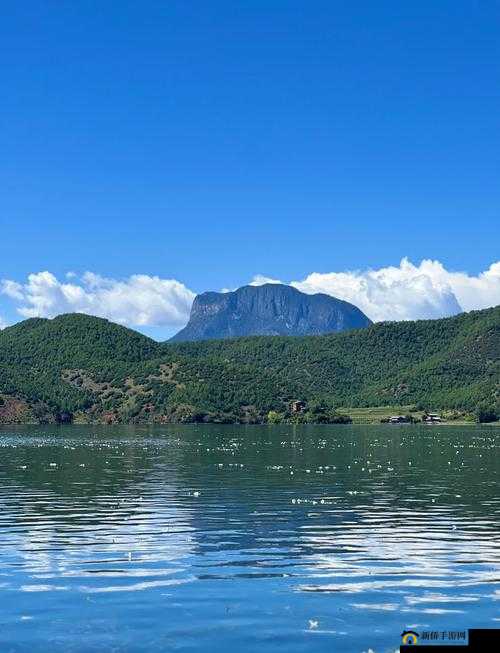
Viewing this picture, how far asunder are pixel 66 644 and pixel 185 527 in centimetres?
2760

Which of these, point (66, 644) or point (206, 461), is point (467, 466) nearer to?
point (206, 461)

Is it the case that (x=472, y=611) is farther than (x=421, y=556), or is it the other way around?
(x=421, y=556)

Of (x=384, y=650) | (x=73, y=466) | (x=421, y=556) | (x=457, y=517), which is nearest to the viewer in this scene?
(x=384, y=650)

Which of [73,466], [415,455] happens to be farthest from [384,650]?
[415,455]

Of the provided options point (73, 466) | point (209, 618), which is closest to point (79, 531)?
point (209, 618)

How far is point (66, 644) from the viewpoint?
31.2 m

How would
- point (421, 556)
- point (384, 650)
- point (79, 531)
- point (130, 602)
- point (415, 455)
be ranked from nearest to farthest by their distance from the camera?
point (384, 650) < point (130, 602) < point (421, 556) < point (79, 531) < point (415, 455)

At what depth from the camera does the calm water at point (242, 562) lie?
33094 mm

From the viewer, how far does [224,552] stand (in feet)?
160

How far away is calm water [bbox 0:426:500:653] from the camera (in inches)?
1303

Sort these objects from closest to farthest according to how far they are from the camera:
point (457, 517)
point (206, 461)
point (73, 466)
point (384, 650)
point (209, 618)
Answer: point (384, 650) < point (209, 618) < point (457, 517) < point (73, 466) < point (206, 461)

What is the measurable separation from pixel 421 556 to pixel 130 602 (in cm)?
1885

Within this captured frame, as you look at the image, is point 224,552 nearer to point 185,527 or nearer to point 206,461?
point 185,527

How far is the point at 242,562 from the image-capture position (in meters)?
45.8
